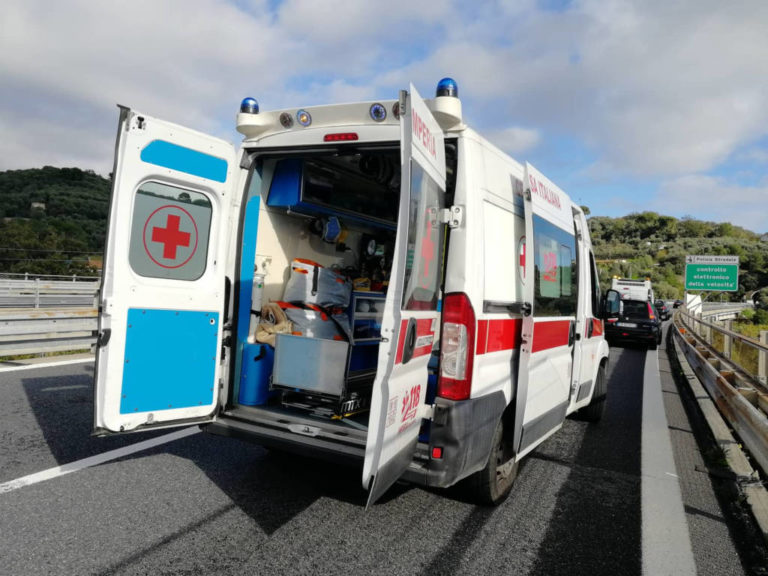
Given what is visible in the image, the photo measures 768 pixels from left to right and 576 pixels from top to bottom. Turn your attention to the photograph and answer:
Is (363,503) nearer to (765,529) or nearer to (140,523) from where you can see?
(140,523)

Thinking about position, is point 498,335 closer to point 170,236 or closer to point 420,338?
point 420,338

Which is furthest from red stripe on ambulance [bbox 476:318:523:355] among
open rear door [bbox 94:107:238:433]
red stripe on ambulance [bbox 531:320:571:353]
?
open rear door [bbox 94:107:238:433]

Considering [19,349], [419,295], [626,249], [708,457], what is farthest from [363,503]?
[626,249]

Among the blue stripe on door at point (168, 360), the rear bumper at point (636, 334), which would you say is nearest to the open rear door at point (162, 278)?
the blue stripe on door at point (168, 360)

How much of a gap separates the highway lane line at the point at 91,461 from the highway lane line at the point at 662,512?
3.88 metres

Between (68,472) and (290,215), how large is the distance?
268 cm

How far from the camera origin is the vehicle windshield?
16641mm

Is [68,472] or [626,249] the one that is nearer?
[68,472]

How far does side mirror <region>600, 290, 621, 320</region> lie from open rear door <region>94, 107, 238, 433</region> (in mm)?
4324

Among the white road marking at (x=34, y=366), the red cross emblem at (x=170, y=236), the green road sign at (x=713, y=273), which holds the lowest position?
the white road marking at (x=34, y=366)

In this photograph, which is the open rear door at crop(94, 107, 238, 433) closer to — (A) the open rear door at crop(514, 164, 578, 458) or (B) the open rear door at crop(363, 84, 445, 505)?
(B) the open rear door at crop(363, 84, 445, 505)

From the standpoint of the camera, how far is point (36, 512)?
3297 mm

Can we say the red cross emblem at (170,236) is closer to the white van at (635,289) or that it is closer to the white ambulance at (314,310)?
the white ambulance at (314,310)

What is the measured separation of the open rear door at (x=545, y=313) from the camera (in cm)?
364
